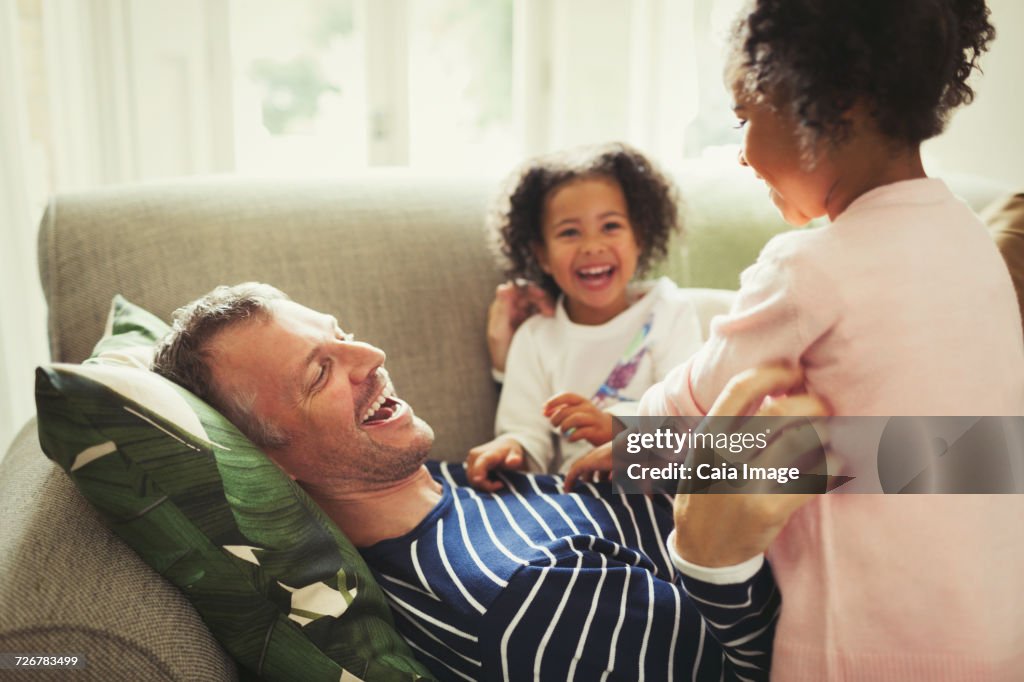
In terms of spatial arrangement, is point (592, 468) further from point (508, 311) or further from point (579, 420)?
point (508, 311)

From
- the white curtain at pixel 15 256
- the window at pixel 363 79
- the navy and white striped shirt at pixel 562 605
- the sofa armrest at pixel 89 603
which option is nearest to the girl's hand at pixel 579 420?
the navy and white striped shirt at pixel 562 605

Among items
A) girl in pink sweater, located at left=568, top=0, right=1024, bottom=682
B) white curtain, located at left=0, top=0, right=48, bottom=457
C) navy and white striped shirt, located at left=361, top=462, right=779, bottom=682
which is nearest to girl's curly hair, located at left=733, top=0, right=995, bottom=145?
girl in pink sweater, located at left=568, top=0, right=1024, bottom=682

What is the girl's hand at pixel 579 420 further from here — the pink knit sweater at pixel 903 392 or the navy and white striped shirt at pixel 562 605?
the pink knit sweater at pixel 903 392

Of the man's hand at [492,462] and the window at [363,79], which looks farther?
the window at [363,79]

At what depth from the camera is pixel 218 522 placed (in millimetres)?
948

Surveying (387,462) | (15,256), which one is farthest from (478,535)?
(15,256)

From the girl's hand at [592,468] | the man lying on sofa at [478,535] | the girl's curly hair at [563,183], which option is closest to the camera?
the man lying on sofa at [478,535]

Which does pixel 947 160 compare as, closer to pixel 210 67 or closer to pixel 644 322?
pixel 644 322

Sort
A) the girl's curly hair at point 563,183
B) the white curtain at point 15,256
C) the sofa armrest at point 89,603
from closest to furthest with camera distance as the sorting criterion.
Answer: the sofa armrest at point 89,603 < the girl's curly hair at point 563,183 < the white curtain at point 15,256

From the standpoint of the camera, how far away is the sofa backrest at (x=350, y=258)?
60.2 inches

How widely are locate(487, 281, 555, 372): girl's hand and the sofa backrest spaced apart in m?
0.02

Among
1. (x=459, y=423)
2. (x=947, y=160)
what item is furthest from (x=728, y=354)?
(x=947, y=160)

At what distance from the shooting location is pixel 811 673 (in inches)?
36.9

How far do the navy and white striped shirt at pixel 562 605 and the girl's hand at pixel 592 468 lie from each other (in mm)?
135
